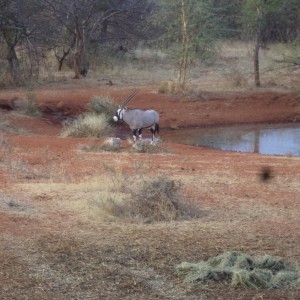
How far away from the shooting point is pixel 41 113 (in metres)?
27.4

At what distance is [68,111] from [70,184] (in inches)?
654

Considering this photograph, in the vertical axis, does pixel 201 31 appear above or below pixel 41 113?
above

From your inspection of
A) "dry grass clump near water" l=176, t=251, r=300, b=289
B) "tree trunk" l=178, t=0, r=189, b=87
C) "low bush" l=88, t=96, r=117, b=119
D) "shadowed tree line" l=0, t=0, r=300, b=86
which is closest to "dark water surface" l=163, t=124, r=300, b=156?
"low bush" l=88, t=96, r=117, b=119

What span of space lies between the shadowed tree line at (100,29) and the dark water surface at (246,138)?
3.04 meters

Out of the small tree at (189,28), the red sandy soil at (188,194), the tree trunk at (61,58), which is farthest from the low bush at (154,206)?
the tree trunk at (61,58)

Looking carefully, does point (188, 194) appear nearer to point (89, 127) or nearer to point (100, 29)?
point (89, 127)

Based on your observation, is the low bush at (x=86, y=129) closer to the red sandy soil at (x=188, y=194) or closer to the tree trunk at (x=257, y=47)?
the red sandy soil at (x=188, y=194)

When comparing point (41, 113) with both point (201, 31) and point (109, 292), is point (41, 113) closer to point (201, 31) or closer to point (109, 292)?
point (201, 31)

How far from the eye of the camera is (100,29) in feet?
125

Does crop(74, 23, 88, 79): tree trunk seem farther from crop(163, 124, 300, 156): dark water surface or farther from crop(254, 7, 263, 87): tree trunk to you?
crop(163, 124, 300, 156): dark water surface

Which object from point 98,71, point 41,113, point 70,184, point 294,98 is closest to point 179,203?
point 70,184

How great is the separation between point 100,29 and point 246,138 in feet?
47.2

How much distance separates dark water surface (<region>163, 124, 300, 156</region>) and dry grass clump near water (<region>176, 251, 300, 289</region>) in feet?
49.2

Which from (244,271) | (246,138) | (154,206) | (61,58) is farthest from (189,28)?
(244,271)
